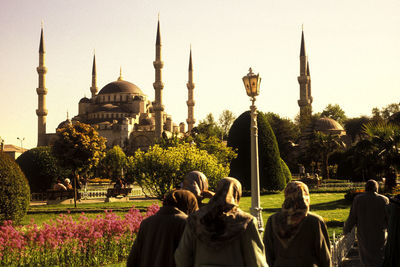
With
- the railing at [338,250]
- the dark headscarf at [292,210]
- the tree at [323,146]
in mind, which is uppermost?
the tree at [323,146]

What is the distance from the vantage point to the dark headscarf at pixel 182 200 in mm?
3275

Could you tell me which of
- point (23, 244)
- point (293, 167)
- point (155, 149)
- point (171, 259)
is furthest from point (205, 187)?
point (293, 167)

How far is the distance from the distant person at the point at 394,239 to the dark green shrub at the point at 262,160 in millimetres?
17980

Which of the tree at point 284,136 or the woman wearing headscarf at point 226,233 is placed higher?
the tree at point 284,136

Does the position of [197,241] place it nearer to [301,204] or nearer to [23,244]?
[301,204]

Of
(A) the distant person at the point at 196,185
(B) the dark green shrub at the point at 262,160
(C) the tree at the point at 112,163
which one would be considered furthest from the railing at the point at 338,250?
(C) the tree at the point at 112,163

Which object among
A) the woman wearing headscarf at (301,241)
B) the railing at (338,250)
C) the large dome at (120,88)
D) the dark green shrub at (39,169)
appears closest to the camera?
the woman wearing headscarf at (301,241)

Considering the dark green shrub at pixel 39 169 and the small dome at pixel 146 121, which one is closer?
the dark green shrub at pixel 39 169

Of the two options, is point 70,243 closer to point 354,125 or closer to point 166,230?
point 166,230

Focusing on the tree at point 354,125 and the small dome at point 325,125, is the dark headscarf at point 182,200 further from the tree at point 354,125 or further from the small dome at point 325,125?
the tree at point 354,125

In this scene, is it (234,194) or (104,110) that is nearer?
(234,194)

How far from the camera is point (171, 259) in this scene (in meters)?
3.26

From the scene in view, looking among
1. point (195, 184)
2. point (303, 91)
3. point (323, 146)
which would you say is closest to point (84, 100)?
point (303, 91)

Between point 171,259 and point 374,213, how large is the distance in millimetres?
3528
